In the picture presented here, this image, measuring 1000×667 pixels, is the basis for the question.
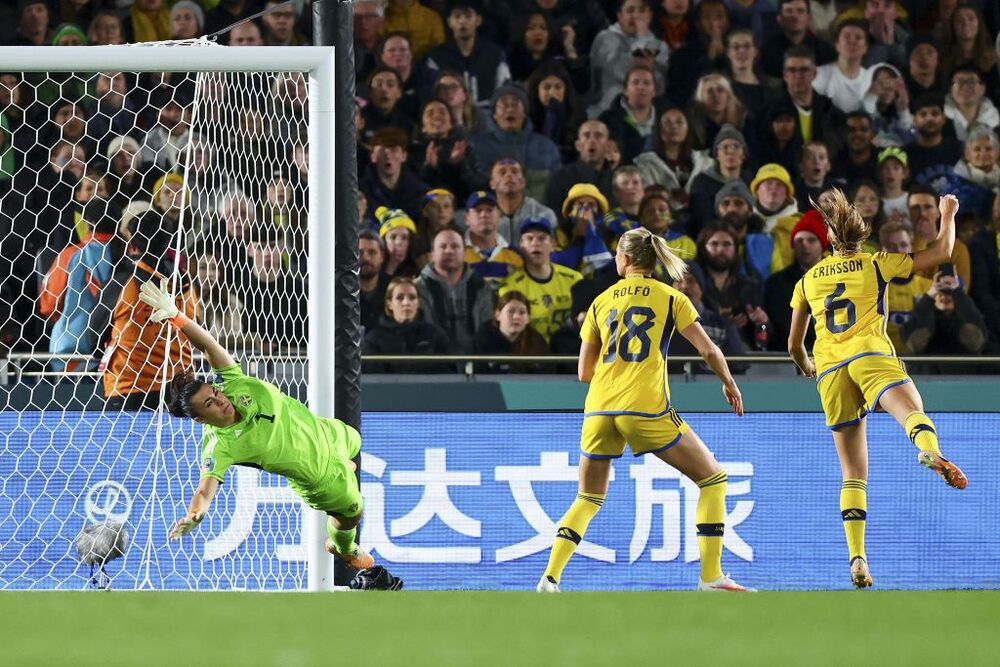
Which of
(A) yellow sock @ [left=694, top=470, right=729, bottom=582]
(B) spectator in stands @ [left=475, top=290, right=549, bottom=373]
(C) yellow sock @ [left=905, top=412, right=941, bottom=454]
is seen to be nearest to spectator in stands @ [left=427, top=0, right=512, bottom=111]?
(B) spectator in stands @ [left=475, top=290, right=549, bottom=373]

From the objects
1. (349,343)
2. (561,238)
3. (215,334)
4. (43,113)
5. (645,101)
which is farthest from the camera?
(645,101)

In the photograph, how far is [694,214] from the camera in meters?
9.98

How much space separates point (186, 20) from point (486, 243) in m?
2.82

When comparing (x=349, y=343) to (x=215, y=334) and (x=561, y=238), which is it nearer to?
(x=215, y=334)

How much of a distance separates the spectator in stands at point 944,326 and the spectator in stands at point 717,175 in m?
1.39

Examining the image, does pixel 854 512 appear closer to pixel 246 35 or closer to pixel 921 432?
pixel 921 432

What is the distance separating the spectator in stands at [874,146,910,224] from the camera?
1017 cm

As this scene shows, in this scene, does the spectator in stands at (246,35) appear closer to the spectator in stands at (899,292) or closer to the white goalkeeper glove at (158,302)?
the spectator in stands at (899,292)

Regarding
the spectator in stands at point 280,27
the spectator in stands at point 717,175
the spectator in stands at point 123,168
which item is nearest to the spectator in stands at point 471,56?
the spectator in stands at point 280,27

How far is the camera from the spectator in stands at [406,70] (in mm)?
10469

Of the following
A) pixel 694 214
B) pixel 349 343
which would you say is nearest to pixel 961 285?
pixel 694 214

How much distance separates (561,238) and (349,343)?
306 centimetres

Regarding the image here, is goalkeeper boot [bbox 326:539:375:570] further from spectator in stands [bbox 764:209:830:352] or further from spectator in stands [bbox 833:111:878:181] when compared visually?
spectator in stands [bbox 833:111:878:181]

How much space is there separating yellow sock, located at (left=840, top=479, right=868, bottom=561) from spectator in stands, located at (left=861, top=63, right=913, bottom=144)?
Result: 3.66 m
